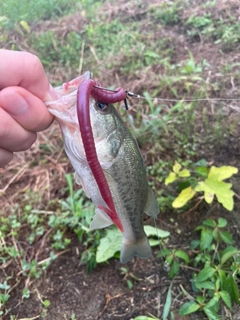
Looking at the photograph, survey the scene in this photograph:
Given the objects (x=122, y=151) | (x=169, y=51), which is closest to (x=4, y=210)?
(x=122, y=151)

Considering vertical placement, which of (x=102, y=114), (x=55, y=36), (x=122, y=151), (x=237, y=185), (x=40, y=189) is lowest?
(x=237, y=185)

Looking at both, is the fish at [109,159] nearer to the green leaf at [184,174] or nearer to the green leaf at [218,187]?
the green leaf at [218,187]

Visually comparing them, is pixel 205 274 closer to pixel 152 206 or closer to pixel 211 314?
pixel 211 314

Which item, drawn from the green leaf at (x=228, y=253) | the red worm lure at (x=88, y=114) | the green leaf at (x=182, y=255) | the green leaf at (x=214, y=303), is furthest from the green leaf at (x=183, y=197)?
the red worm lure at (x=88, y=114)

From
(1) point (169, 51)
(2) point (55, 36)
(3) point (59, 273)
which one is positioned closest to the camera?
(3) point (59, 273)

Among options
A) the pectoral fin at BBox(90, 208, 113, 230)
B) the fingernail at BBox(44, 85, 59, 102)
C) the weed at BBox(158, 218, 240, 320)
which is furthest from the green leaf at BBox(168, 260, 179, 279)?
the fingernail at BBox(44, 85, 59, 102)

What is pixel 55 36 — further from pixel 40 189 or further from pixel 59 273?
pixel 59 273

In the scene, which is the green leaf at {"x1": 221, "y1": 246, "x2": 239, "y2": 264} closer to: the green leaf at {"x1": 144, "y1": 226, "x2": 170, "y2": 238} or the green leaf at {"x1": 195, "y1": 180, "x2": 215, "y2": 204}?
the green leaf at {"x1": 195, "y1": 180, "x2": 215, "y2": 204}
